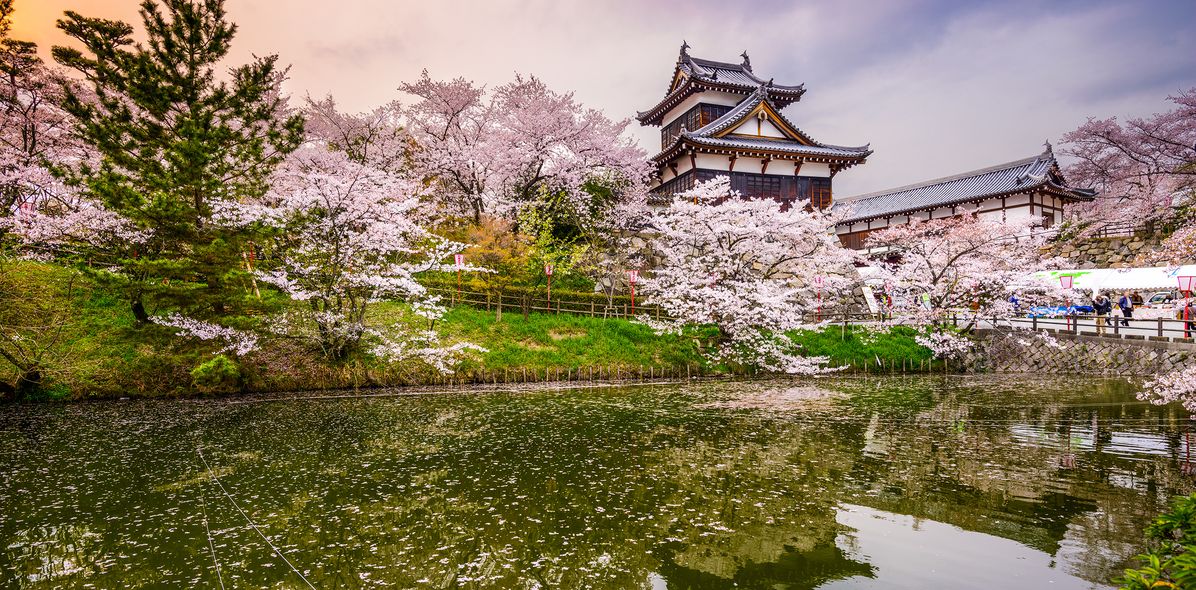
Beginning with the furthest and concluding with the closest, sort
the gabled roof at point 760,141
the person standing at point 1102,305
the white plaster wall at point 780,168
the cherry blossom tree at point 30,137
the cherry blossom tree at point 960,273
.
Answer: the white plaster wall at point 780,168, the gabled roof at point 760,141, the person standing at point 1102,305, the cherry blossom tree at point 960,273, the cherry blossom tree at point 30,137

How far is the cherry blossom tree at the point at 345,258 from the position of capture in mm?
16859

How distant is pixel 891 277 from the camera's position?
88.8 feet

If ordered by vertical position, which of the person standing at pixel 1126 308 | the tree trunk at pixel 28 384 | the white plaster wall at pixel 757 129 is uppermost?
the white plaster wall at pixel 757 129

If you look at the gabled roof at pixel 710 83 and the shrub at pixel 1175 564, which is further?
the gabled roof at pixel 710 83

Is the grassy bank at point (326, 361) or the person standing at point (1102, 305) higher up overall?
the person standing at point (1102, 305)

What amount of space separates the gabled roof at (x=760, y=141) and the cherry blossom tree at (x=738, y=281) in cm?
677

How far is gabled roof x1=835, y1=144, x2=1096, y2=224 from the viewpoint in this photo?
3338cm

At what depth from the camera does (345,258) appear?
1752 cm

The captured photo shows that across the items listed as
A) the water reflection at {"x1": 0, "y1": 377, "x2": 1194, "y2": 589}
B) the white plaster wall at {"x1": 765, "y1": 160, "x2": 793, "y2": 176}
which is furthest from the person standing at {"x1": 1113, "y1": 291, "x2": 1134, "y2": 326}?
the white plaster wall at {"x1": 765, "y1": 160, "x2": 793, "y2": 176}

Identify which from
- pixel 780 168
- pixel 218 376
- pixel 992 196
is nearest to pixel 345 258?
pixel 218 376

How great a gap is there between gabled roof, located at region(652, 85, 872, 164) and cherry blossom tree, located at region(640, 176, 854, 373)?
22.2 feet

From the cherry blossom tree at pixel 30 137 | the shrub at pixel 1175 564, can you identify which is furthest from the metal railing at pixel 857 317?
the shrub at pixel 1175 564

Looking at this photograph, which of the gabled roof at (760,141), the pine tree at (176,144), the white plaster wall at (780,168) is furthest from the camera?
the white plaster wall at (780,168)

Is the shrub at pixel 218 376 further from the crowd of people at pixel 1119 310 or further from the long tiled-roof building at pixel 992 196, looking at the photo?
the crowd of people at pixel 1119 310
